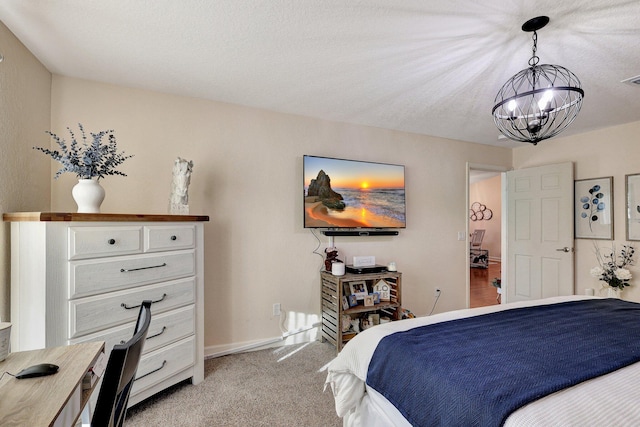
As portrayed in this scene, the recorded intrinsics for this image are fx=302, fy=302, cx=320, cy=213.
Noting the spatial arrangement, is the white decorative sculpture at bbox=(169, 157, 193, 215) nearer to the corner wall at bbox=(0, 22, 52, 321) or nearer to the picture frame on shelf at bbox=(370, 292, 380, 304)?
the corner wall at bbox=(0, 22, 52, 321)

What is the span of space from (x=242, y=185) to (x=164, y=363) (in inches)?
60.5

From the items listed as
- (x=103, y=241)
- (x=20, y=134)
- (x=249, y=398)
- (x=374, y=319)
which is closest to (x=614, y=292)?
(x=374, y=319)

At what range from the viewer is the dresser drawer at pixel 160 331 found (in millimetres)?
1747

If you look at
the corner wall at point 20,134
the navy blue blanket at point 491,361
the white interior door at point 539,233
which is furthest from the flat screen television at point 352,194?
→ the corner wall at point 20,134

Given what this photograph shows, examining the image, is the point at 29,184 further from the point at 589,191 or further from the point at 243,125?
the point at 589,191

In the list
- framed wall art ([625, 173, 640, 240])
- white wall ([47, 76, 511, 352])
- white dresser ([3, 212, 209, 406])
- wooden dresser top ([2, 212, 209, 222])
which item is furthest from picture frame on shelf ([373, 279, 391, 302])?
framed wall art ([625, 173, 640, 240])

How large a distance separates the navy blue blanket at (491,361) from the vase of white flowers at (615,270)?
73.2 inches

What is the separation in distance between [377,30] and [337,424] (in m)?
2.32

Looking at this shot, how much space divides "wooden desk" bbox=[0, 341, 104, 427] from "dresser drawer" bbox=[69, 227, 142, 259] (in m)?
0.70

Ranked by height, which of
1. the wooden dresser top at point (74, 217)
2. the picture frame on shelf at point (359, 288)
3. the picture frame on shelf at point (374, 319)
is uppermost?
the wooden dresser top at point (74, 217)

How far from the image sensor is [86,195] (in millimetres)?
1784

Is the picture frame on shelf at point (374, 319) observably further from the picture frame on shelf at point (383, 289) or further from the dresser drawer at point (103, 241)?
the dresser drawer at point (103, 241)

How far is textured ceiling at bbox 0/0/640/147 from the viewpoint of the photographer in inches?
60.7

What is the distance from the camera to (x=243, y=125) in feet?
9.36
